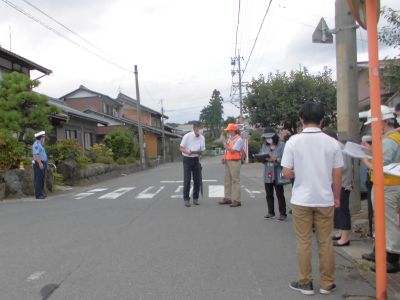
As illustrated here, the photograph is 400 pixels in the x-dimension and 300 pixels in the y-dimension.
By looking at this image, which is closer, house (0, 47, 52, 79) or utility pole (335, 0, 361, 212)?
utility pole (335, 0, 361, 212)

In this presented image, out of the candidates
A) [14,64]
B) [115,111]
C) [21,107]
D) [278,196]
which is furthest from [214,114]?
[278,196]

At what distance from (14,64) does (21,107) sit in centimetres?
873

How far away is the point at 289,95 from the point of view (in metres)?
27.7

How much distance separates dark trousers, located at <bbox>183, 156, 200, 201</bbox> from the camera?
34.5 ft

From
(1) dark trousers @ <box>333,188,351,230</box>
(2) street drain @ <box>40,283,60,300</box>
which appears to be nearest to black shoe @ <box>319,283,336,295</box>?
(1) dark trousers @ <box>333,188,351,230</box>

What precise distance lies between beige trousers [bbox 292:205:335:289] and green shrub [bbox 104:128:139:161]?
97.0 ft

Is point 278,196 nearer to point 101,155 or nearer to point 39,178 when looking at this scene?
point 39,178

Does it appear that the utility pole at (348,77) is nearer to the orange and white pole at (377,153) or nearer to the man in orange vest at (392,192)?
the man in orange vest at (392,192)

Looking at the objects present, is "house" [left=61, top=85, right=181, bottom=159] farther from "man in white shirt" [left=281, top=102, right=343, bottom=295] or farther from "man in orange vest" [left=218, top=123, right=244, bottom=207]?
"man in white shirt" [left=281, top=102, right=343, bottom=295]

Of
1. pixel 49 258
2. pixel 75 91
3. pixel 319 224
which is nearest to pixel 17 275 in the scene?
pixel 49 258

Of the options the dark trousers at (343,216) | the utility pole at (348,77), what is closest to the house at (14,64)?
the utility pole at (348,77)

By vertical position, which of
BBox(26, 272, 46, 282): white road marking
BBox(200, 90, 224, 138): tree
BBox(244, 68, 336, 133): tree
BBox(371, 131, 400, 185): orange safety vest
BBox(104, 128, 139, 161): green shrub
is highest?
BBox(200, 90, 224, 138): tree

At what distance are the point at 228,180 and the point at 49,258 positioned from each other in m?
5.10

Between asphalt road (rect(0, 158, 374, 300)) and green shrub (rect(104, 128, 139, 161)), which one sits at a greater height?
green shrub (rect(104, 128, 139, 161))
